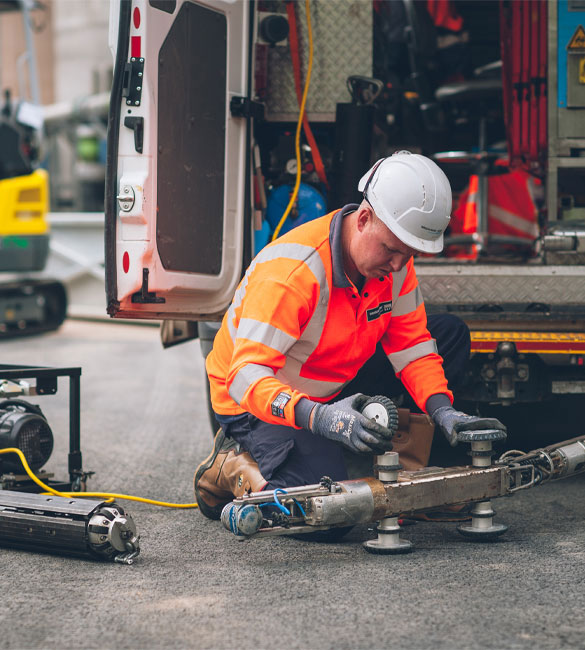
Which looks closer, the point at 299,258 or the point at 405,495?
the point at 405,495

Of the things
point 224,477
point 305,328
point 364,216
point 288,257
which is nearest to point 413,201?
point 364,216

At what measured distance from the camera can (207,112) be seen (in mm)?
4875

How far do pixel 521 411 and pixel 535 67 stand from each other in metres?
1.89

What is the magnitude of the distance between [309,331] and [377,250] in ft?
1.30

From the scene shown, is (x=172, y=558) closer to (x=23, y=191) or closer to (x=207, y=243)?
Answer: (x=207, y=243)

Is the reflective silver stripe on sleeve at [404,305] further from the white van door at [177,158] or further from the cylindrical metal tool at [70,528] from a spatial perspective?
the cylindrical metal tool at [70,528]

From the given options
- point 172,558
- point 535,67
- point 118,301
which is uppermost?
point 535,67

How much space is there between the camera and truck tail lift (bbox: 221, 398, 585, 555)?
3418mm

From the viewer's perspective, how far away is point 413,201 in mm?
3707

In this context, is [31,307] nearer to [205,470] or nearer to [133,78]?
[133,78]

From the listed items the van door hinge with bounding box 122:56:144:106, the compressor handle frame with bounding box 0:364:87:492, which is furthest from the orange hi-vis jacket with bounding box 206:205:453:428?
the van door hinge with bounding box 122:56:144:106

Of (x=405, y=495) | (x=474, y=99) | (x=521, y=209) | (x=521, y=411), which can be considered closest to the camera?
(x=405, y=495)

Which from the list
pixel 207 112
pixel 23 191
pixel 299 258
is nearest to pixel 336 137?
pixel 207 112

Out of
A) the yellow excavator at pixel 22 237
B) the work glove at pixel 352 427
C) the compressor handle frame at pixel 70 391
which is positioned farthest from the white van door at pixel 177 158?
the yellow excavator at pixel 22 237
